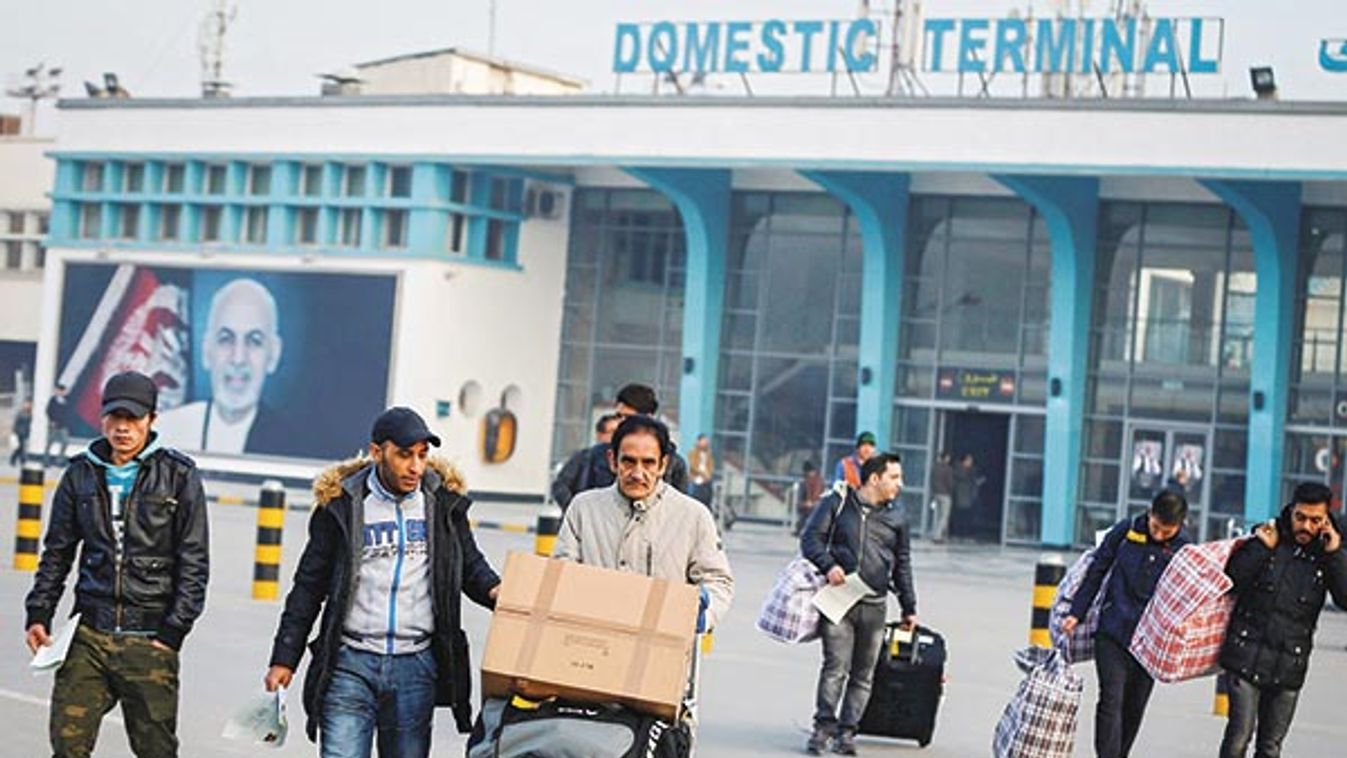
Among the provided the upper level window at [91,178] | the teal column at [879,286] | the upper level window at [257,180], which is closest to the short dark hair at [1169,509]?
the teal column at [879,286]

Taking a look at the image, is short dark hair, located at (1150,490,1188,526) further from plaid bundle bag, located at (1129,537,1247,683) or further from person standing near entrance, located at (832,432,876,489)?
person standing near entrance, located at (832,432,876,489)

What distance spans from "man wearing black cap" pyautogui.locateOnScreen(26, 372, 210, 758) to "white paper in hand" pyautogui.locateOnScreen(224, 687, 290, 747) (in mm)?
772

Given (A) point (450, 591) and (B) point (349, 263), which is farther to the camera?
(B) point (349, 263)

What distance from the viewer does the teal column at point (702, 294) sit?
4534 cm

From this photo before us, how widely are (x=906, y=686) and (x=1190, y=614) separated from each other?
8.32 ft

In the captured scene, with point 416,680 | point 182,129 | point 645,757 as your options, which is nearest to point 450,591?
point 416,680

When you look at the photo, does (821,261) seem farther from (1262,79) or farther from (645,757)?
(645,757)

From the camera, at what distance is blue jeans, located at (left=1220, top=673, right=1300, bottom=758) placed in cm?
1248

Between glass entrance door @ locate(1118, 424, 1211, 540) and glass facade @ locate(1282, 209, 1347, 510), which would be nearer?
glass facade @ locate(1282, 209, 1347, 510)

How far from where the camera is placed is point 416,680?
27.9 ft

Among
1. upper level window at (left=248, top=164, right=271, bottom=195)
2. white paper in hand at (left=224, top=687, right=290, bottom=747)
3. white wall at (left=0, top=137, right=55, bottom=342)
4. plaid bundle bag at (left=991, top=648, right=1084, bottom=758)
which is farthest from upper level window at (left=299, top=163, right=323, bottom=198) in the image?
white paper in hand at (left=224, top=687, right=290, bottom=747)

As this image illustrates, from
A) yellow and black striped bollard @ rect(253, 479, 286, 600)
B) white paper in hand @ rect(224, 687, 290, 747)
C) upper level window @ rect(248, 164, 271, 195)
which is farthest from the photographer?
upper level window @ rect(248, 164, 271, 195)

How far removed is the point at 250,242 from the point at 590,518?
40.5m

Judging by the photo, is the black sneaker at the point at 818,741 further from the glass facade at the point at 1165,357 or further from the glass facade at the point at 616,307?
the glass facade at the point at 616,307
